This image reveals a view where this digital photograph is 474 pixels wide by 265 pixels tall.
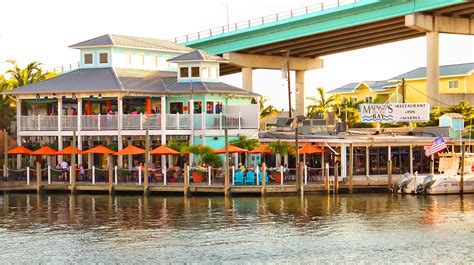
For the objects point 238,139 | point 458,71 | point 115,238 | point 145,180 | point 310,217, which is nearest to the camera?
point 115,238

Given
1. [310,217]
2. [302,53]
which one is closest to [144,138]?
[310,217]

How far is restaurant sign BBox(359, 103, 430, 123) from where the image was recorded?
223 ft

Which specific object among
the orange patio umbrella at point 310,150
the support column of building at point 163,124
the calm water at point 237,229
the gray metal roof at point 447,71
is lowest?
the calm water at point 237,229

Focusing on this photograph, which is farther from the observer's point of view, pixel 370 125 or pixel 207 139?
pixel 370 125

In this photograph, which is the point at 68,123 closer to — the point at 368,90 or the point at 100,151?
the point at 100,151

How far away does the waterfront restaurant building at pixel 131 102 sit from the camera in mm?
64750

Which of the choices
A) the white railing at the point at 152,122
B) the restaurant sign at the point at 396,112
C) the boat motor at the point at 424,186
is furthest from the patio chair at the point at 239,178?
the restaurant sign at the point at 396,112

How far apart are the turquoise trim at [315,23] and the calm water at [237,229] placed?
2821 cm

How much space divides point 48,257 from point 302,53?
7322 cm

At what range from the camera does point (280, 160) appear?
65.8 metres

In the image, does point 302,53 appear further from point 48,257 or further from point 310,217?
point 48,257

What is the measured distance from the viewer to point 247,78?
105000 mm

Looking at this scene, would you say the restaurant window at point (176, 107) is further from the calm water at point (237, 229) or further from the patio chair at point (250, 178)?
the patio chair at point (250, 178)

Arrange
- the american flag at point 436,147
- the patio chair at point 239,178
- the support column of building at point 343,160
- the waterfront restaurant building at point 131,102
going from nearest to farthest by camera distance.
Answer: the patio chair at point 239,178 → the american flag at point 436,147 → the support column of building at point 343,160 → the waterfront restaurant building at point 131,102
